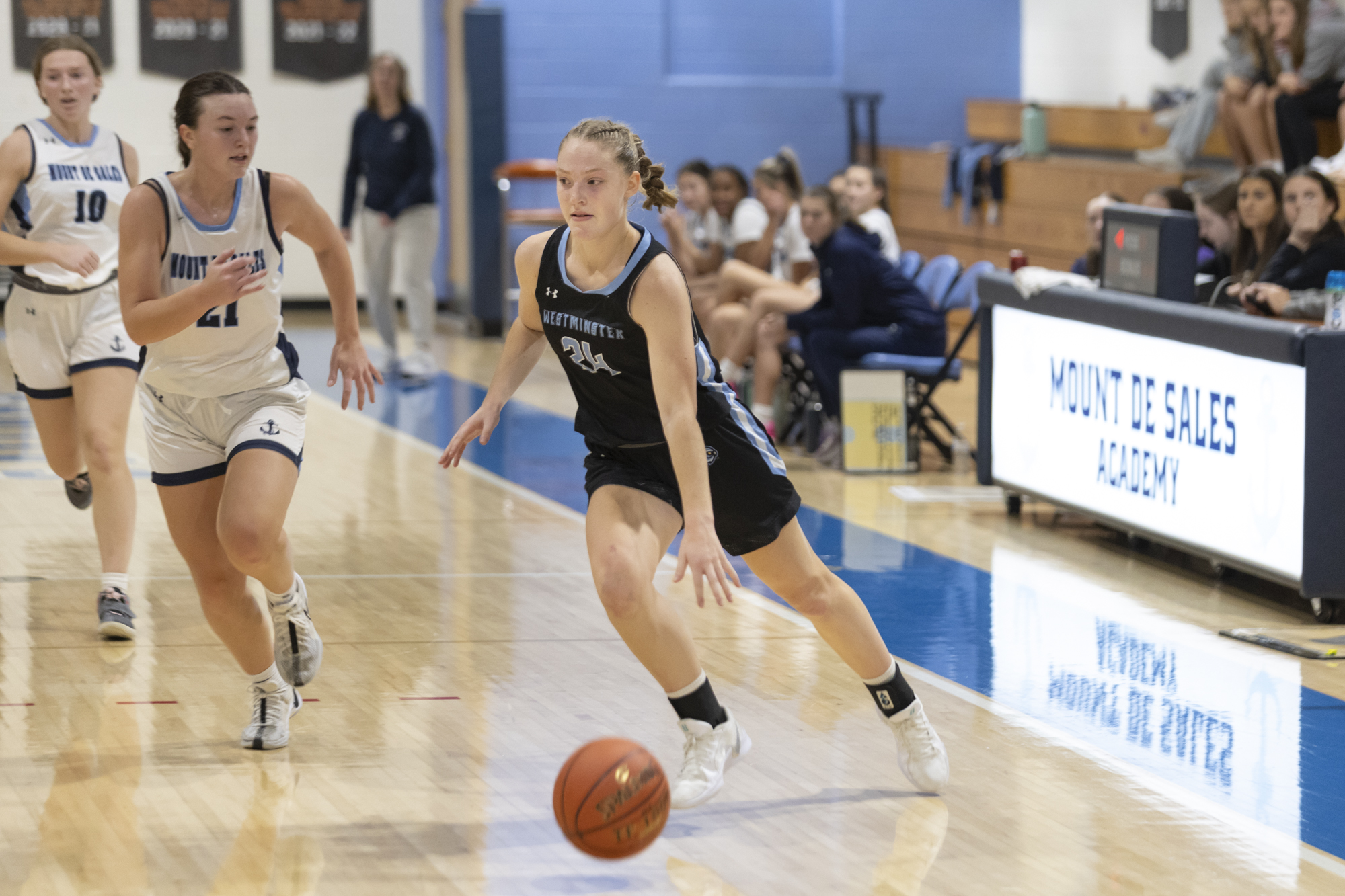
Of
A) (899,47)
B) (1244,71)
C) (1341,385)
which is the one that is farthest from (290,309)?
(1341,385)

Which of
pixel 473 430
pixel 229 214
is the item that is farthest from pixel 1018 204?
pixel 473 430

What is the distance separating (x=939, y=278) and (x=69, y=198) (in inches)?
216

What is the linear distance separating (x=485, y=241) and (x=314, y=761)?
9.94m

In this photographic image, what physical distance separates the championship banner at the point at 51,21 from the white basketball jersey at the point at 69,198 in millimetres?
9142

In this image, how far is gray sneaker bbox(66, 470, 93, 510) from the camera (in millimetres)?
6336

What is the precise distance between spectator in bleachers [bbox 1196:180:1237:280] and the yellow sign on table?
1605 millimetres

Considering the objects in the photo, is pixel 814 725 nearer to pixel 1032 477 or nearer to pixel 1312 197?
pixel 1032 477

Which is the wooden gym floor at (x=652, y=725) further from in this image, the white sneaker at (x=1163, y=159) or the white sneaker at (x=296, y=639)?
the white sneaker at (x=1163, y=159)

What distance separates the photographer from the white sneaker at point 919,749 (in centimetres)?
403

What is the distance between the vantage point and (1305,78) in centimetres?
995

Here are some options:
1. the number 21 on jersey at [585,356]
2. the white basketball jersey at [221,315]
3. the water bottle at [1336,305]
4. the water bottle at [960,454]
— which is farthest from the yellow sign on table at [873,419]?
the number 21 on jersey at [585,356]

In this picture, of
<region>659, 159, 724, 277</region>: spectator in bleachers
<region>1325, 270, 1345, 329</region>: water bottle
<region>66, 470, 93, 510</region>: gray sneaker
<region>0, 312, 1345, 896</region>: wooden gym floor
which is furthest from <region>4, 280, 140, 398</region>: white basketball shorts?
<region>659, 159, 724, 277</region>: spectator in bleachers

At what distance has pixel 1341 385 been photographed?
567 cm

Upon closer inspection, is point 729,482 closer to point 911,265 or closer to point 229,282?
point 229,282
